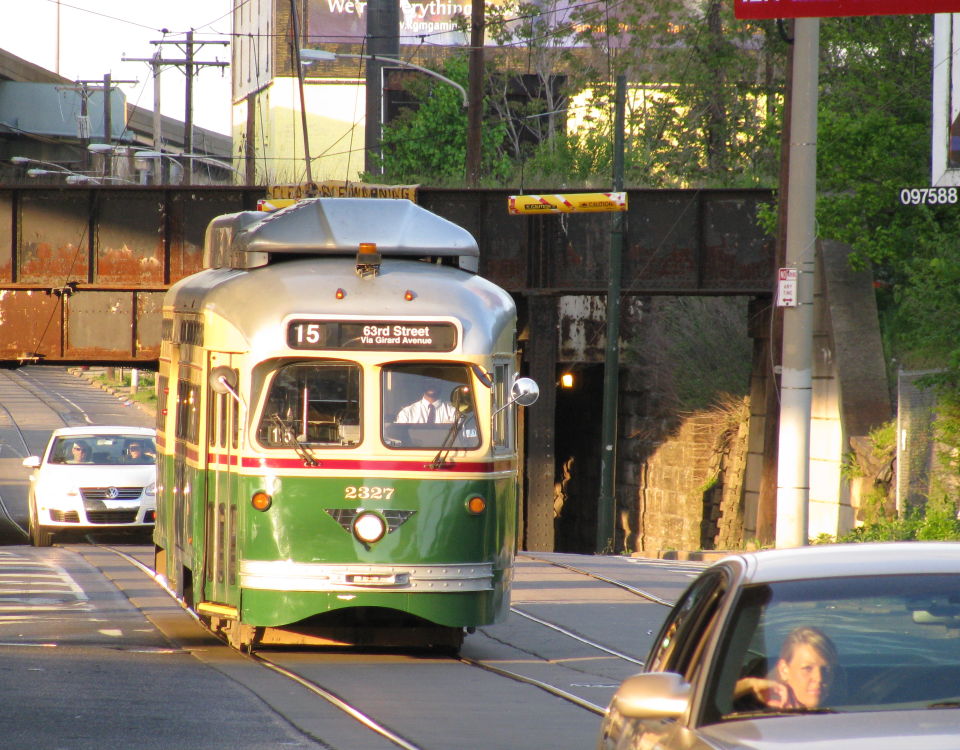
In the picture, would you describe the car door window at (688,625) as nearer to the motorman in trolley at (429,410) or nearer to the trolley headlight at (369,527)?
the trolley headlight at (369,527)

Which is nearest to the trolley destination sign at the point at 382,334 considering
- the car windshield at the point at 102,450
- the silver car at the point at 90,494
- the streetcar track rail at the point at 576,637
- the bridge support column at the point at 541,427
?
the streetcar track rail at the point at 576,637

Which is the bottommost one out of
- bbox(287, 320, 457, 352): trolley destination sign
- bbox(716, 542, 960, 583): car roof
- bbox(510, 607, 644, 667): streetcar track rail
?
bbox(510, 607, 644, 667): streetcar track rail

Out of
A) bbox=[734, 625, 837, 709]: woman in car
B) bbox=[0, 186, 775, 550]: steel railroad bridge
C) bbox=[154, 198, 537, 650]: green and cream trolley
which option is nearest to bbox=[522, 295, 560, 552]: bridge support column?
bbox=[0, 186, 775, 550]: steel railroad bridge

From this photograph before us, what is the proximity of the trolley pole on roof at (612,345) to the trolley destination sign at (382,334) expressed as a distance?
1608cm

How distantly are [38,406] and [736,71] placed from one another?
40.2 meters

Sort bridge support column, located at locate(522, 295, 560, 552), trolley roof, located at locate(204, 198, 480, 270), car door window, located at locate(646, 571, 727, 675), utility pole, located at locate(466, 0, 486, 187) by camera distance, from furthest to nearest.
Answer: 1. utility pole, located at locate(466, 0, 486, 187)
2. bridge support column, located at locate(522, 295, 560, 552)
3. trolley roof, located at locate(204, 198, 480, 270)
4. car door window, located at locate(646, 571, 727, 675)

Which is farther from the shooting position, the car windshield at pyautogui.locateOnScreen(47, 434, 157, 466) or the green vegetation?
the green vegetation

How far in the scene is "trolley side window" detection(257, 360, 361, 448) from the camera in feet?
36.8

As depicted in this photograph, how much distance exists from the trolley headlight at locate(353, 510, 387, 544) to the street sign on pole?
5540mm

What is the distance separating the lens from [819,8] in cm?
1353

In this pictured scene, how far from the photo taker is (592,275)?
2827 cm

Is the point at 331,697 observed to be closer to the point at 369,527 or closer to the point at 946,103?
the point at 369,527

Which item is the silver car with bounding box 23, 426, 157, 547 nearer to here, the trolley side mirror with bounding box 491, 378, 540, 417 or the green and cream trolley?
the green and cream trolley

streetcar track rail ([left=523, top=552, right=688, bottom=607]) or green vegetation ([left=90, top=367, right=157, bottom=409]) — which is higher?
streetcar track rail ([left=523, top=552, right=688, bottom=607])
